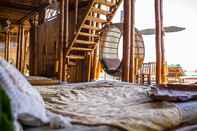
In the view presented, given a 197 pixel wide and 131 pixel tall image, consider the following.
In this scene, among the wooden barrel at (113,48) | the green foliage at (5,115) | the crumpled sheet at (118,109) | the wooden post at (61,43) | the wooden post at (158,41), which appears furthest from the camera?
the wooden barrel at (113,48)

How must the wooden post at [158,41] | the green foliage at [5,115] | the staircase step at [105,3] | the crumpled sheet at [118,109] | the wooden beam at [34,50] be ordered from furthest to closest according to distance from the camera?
1. the wooden beam at [34,50]
2. the staircase step at [105,3]
3. the wooden post at [158,41]
4. the crumpled sheet at [118,109]
5. the green foliage at [5,115]

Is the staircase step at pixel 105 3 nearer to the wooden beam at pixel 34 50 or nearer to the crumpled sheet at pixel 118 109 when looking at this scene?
the wooden beam at pixel 34 50

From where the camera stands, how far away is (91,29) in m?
7.18

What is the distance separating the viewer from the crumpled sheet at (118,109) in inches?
53.9

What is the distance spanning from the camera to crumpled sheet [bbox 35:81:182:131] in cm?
137

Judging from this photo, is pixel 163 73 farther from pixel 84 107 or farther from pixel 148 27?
pixel 148 27

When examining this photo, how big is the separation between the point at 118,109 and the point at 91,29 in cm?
558

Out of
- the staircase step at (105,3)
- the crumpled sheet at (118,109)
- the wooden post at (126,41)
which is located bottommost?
the crumpled sheet at (118,109)

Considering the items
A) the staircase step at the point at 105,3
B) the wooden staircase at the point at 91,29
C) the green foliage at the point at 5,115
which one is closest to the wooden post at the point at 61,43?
the wooden staircase at the point at 91,29

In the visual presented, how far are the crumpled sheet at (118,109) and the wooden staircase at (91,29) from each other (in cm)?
444

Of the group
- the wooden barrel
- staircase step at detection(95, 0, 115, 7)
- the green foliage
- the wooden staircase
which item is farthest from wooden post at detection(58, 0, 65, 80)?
the green foliage

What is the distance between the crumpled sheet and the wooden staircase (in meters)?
4.44

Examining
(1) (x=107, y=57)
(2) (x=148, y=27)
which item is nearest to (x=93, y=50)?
(1) (x=107, y=57)

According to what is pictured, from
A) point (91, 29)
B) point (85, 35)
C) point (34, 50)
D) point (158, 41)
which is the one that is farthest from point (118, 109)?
point (34, 50)
